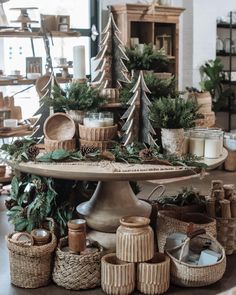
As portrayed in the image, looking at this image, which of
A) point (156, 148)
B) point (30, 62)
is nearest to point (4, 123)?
point (30, 62)

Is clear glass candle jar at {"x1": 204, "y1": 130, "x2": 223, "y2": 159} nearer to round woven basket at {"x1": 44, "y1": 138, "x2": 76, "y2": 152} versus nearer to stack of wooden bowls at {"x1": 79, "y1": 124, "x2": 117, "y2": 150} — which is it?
stack of wooden bowls at {"x1": 79, "y1": 124, "x2": 117, "y2": 150}

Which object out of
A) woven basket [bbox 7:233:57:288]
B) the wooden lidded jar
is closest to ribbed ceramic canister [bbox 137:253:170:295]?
the wooden lidded jar

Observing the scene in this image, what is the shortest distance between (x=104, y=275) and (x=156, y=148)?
2.64 ft

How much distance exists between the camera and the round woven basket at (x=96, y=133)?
10.3 feet

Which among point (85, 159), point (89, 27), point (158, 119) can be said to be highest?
point (89, 27)

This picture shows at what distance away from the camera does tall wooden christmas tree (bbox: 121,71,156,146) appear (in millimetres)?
3287

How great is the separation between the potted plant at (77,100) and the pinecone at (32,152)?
1.08 feet

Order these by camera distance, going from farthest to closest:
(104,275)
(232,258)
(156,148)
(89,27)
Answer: (89,27), (232,258), (156,148), (104,275)

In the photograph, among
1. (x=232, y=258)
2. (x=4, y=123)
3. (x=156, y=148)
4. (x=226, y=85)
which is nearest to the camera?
(x=156, y=148)

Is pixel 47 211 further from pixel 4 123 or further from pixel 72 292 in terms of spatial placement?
pixel 4 123

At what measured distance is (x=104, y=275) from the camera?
2.91 metres

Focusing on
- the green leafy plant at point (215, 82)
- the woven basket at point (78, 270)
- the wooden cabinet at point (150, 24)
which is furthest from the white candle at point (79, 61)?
the green leafy plant at point (215, 82)

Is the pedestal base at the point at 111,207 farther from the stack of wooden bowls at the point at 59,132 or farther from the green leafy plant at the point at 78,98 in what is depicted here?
the green leafy plant at the point at 78,98

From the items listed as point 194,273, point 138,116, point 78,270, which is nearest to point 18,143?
point 138,116
